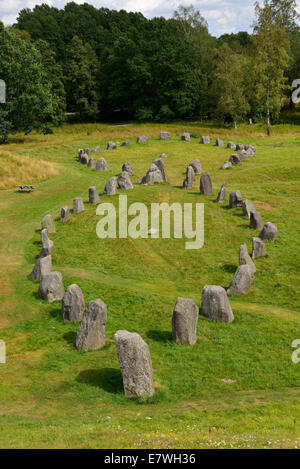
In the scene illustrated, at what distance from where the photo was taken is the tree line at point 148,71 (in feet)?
200

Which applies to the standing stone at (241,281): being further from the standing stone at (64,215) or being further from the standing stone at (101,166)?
the standing stone at (101,166)

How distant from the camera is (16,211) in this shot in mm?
33375

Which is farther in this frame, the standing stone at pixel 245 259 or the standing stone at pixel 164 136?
the standing stone at pixel 164 136

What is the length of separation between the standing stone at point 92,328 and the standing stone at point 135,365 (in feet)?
9.36

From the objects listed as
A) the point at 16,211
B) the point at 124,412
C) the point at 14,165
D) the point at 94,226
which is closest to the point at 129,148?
the point at 14,165

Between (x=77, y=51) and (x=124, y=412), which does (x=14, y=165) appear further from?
(x=77, y=51)

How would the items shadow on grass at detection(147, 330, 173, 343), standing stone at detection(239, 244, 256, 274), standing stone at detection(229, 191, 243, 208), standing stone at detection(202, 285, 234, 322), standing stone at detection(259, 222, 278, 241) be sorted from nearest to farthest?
shadow on grass at detection(147, 330, 173, 343) < standing stone at detection(202, 285, 234, 322) < standing stone at detection(239, 244, 256, 274) < standing stone at detection(259, 222, 278, 241) < standing stone at detection(229, 191, 243, 208)

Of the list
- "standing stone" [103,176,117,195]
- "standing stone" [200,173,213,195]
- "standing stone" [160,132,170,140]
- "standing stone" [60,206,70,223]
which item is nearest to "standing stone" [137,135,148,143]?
Result: "standing stone" [160,132,170,140]

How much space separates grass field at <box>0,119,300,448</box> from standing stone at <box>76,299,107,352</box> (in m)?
0.36

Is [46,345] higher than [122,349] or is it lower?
lower

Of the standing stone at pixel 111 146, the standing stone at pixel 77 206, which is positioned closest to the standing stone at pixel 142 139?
the standing stone at pixel 111 146

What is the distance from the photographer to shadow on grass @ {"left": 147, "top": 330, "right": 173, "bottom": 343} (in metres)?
16.5

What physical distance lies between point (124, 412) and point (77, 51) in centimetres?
8357

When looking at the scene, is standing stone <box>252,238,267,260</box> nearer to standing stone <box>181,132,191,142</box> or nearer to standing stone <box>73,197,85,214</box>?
standing stone <box>73,197,85,214</box>
